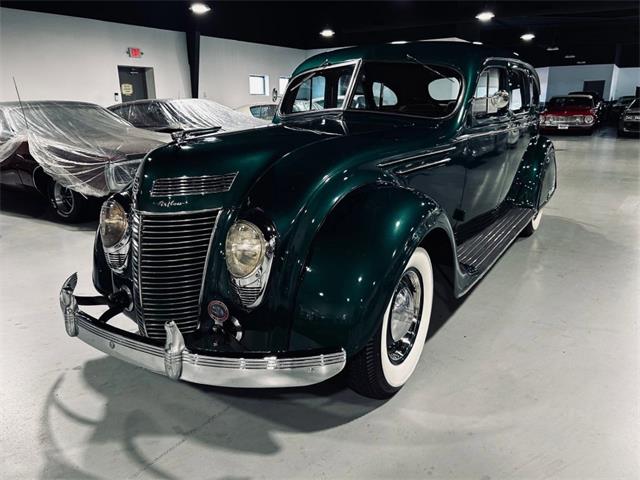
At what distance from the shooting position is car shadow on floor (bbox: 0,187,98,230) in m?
5.33

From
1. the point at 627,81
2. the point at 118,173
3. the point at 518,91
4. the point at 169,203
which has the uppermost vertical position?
the point at 627,81

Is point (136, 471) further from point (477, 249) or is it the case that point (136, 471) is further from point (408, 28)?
point (408, 28)

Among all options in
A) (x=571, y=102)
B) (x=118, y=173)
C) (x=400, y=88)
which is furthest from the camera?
(x=571, y=102)

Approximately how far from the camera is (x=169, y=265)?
75.7 inches

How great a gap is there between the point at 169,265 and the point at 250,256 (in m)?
0.37

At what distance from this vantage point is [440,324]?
289 cm

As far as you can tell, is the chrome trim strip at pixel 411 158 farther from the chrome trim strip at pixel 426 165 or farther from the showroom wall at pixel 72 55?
the showroom wall at pixel 72 55

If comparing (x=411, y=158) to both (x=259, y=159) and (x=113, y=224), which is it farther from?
(x=113, y=224)

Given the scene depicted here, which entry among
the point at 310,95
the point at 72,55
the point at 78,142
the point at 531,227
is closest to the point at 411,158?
the point at 310,95

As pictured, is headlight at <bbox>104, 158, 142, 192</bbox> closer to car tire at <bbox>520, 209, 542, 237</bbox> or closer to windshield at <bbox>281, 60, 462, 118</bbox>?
windshield at <bbox>281, 60, 462, 118</bbox>

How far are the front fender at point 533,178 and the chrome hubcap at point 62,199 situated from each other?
462 centimetres

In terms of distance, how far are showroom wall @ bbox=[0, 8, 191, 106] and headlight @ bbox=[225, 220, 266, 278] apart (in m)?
11.0

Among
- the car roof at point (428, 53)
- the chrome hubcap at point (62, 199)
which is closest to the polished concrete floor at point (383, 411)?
the car roof at point (428, 53)

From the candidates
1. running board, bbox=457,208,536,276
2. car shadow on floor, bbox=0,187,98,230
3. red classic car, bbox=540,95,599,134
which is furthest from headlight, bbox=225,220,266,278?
red classic car, bbox=540,95,599,134
